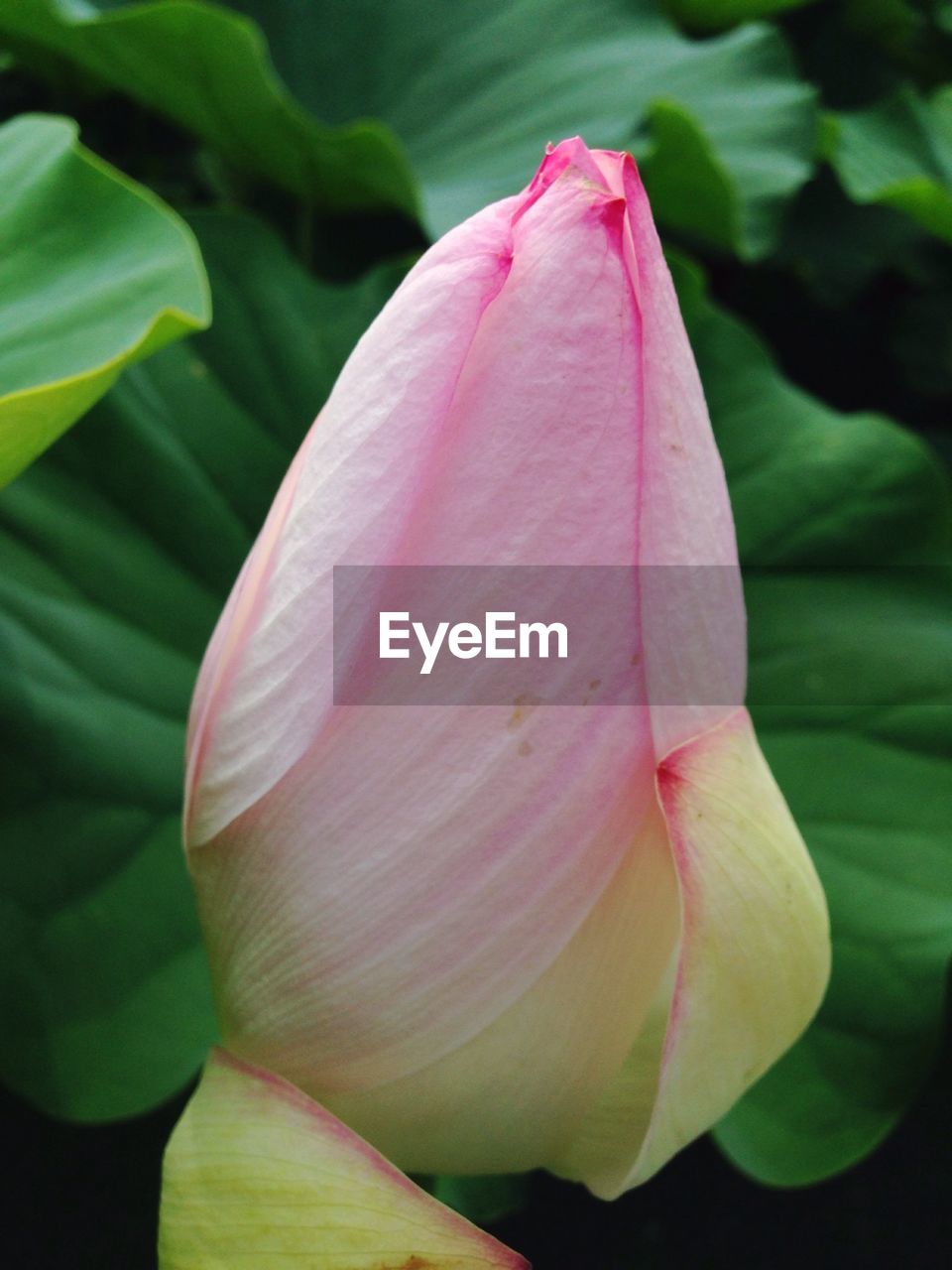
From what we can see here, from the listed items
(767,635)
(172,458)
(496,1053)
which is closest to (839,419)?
(767,635)

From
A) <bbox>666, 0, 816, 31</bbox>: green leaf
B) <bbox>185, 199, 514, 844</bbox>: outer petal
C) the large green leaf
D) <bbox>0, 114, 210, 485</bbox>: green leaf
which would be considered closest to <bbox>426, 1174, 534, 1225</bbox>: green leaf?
<bbox>185, 199, 514, 844</bbox>: outer petal

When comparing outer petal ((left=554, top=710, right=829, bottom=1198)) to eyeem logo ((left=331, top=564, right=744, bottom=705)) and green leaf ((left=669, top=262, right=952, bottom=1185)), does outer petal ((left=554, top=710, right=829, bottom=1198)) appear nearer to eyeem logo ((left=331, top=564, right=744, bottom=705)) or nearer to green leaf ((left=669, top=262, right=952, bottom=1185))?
eyeem logo ((left=331, top=564, right=744, bottom=705))

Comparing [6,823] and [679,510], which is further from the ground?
[679,510]

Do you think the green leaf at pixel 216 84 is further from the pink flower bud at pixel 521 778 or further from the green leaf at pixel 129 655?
the pink flower bud at pixel 521 778

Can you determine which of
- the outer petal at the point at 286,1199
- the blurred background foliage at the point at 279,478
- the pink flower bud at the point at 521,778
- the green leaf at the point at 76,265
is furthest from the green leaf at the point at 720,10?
the outer petal at the point at 286,1199

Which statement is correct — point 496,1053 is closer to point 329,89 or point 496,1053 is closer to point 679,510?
point 679,510

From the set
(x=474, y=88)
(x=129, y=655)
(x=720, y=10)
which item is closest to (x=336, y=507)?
(x=129, y=655)

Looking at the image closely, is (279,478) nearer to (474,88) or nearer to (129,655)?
(129,655)
